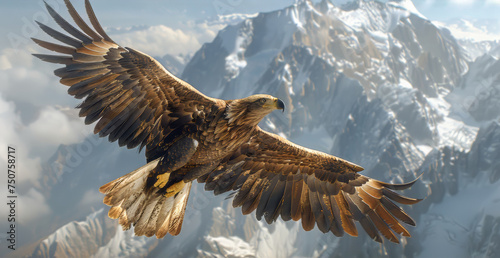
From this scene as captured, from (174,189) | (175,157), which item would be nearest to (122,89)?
(175,157)

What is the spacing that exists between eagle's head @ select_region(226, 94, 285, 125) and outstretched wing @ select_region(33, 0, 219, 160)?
0.53 meters

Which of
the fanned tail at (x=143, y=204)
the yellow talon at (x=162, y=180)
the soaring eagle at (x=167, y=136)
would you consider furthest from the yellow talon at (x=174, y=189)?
the yellow talon at (x=162, y=180)

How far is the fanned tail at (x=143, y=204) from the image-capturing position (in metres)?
8.19

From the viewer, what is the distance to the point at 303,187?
10.5 m

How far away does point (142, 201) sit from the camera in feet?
28.7

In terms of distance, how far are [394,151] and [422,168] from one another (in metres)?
19.2

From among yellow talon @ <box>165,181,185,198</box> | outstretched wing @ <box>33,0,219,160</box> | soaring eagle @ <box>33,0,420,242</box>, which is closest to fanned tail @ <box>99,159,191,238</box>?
soaring eagle @ <box>33,0,420,242</box>

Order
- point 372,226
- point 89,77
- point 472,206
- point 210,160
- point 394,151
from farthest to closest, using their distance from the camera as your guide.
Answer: point 394,151 → point 472,206 → point 372,226 → point 210,160 → point 89,77

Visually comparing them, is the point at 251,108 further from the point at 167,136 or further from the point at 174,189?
the point at 174,189

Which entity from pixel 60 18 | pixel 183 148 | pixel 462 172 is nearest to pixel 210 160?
pixel 183 148

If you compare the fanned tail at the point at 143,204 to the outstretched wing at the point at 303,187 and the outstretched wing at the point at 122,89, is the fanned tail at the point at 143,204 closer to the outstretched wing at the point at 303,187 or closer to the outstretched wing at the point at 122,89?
the outstretched wing at the point at 122,89

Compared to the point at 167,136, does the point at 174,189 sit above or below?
below

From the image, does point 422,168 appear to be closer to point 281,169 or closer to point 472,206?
point 472,206

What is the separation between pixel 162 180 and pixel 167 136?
105 cm
